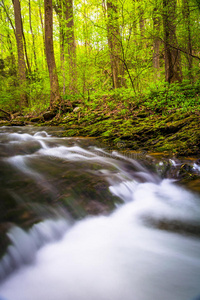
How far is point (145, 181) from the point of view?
3883 millimetres

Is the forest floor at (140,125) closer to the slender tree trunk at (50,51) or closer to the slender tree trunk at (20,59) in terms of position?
the slender tree trunk at (50,51)

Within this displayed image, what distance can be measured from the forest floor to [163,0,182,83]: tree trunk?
1.45m

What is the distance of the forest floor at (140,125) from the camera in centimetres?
465

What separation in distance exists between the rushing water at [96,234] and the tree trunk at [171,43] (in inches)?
181

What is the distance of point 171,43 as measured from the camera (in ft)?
21.2

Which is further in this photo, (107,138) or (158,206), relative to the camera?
(107,138)

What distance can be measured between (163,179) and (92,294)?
8.61 feet

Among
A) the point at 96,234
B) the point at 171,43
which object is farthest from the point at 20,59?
the point at 96,234

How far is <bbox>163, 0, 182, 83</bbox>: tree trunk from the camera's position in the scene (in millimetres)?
5941

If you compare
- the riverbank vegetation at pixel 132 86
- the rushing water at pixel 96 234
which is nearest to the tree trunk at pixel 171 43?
the riverbank vegetation at pixel 132 86

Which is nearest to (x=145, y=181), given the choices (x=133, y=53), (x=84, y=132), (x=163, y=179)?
(x=163, y=179)

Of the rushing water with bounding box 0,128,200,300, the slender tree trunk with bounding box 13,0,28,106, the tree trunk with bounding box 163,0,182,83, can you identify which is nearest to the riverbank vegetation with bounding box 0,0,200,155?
the tree trunk with bounding box 163,0,182,83

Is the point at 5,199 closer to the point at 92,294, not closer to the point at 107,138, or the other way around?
the point at 92,294

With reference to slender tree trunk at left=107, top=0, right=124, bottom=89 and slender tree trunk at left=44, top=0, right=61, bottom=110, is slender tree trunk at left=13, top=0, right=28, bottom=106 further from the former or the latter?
slender tree trunk at left=107, top=0, right=124, bottom=89
